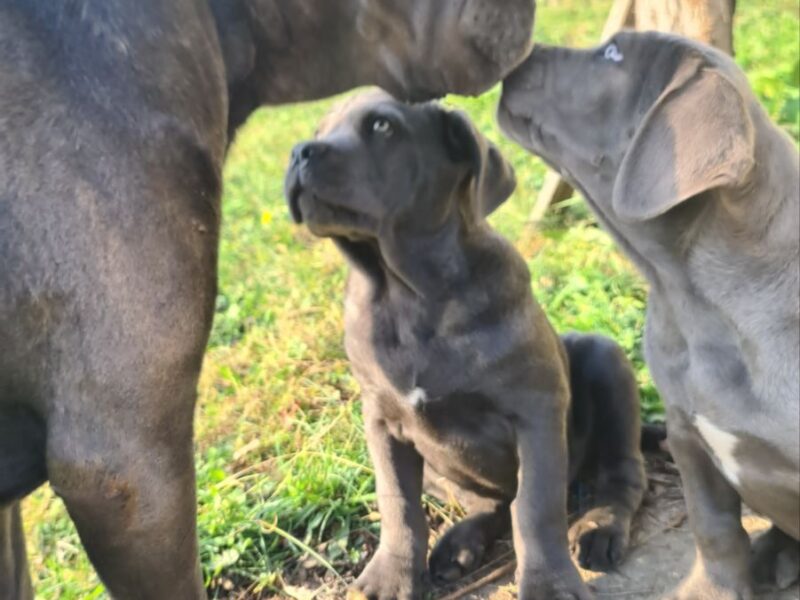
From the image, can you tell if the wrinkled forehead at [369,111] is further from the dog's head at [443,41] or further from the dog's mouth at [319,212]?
the dog's head at [443,41]

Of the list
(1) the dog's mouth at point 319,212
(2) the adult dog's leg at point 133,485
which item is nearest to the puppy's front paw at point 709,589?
(1) the dog's mouth at point 319,212

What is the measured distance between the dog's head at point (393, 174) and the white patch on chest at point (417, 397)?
46 centimetres

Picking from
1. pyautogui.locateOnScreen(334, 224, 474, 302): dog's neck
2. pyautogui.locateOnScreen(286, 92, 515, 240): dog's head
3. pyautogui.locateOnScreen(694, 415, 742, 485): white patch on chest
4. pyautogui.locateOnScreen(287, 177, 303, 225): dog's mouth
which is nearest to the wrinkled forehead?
pyautogui.locateOnScreen(286, 92, 515, 240): dog's head

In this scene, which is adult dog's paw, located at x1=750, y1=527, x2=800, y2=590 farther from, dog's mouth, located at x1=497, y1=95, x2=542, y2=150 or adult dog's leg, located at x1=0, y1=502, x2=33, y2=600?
adult dog's leg, located at x1=0, y1=502, x2=33, y2=600

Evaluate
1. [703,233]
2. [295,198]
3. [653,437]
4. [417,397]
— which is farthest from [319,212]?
[653,437]

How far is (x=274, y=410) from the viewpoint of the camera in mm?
4383

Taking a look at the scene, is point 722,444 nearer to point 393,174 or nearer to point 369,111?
point 393,174

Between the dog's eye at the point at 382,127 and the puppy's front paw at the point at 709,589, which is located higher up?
the dog's eye at the point at 382,127

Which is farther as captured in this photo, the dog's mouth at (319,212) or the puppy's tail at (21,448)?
the dog's mouth at (319,212)

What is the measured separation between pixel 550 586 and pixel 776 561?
2.26 ft

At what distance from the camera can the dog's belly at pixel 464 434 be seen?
321 centimetres

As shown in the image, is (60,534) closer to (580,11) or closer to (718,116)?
(718,116)

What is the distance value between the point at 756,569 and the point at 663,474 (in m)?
0.70

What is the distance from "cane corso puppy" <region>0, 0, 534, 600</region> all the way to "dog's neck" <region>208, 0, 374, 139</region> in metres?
0.18
